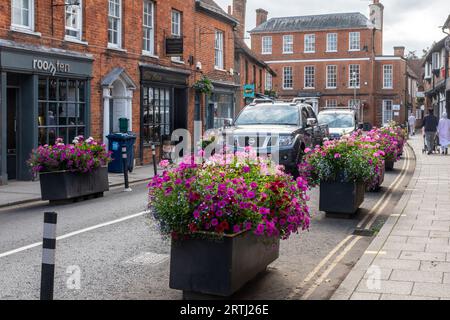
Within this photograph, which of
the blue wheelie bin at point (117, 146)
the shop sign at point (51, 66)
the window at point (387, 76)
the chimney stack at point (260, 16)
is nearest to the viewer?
the shop sign at point (51, 66)

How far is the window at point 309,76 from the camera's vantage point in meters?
65.1

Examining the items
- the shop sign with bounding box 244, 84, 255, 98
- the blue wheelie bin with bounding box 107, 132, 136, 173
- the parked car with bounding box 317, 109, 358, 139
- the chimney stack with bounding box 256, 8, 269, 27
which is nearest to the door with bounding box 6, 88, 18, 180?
the blue wheelie bin with bounding box 107, 132, 136, 173

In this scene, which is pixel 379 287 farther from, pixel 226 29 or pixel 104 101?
pixel 226 29

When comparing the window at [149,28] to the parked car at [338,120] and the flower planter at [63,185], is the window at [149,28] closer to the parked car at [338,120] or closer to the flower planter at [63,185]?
the parked car at [338,120]

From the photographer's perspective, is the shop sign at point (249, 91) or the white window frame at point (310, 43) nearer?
the shop sign at point (249, 91)

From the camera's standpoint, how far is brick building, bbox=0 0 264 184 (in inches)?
613

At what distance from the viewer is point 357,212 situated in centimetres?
1071

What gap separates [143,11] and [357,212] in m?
13.3

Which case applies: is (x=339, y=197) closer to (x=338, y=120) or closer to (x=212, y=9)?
(x=212, y=9)

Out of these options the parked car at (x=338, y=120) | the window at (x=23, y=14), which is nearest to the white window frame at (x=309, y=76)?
the parked car at (x=338, y=120)

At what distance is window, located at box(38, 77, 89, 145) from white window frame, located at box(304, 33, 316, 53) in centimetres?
4992

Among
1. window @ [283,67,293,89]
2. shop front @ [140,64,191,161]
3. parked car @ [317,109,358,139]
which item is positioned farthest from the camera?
window @ [283,67,293,89]

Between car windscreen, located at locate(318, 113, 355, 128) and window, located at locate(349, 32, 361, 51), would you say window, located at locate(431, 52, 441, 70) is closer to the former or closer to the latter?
window, located at locate(349, 32, 361, 51)
